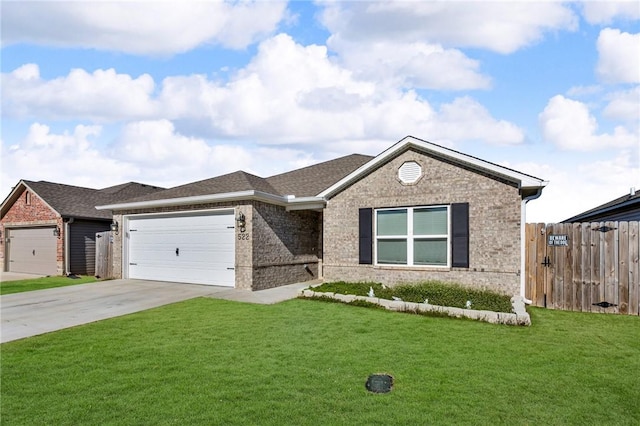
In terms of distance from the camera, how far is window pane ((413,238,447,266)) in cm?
1026

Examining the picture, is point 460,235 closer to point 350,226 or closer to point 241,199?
point 350,226

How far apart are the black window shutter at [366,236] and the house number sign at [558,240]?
461 cm

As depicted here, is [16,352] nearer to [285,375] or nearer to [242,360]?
[242,360]

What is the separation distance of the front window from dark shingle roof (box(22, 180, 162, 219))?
14762mm

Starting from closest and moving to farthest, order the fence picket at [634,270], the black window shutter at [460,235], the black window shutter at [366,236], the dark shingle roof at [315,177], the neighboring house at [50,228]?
the fence picket at [634,270], the black window shutter at [460,235], the black window shutter at [366,236], the dark shingle roof at [315,177], the neighboring house at [50,228]

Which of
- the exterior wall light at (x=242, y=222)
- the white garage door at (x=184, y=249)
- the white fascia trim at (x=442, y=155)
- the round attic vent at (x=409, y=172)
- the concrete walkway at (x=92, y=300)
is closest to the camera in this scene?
the concrete walkway at (x=92, y=300)

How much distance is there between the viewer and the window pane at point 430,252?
10258 mm

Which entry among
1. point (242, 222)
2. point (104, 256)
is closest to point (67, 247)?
point (104, 256)

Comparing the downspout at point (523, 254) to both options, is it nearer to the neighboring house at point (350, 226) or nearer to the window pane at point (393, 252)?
the neighboring house at point (350, 226)

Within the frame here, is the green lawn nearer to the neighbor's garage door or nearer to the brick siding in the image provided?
the brick siding

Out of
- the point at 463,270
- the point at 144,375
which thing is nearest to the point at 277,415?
the point at 144,375

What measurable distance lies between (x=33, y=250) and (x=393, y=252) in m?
18.4

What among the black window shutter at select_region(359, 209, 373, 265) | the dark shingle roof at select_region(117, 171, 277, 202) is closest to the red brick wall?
the dark shingle roof at select_region(117, 171, 277, 202)

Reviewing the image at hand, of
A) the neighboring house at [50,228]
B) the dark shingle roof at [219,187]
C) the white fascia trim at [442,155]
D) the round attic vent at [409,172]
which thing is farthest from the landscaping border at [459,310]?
the neighboring house at [50,228]
